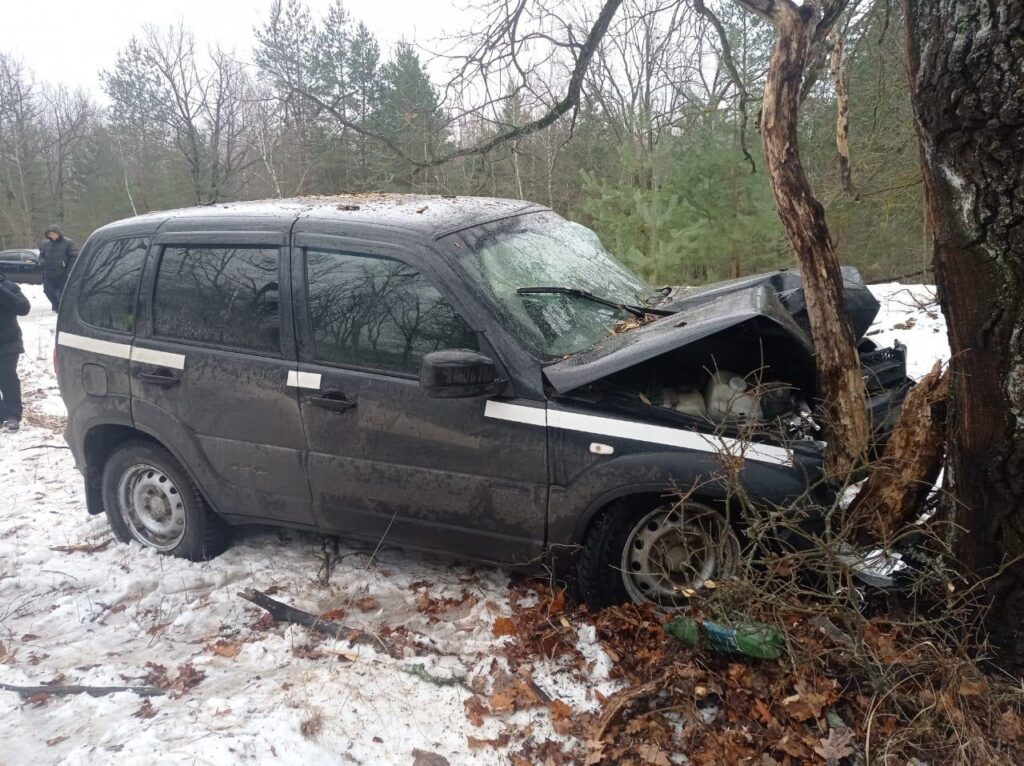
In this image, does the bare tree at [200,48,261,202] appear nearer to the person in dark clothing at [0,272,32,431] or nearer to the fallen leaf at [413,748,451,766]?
the person in dark clothing at [0,272,32,431]

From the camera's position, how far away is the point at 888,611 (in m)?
2.75

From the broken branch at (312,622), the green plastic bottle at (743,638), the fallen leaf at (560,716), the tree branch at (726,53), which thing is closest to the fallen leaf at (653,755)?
the fallen leaf at (560,716)

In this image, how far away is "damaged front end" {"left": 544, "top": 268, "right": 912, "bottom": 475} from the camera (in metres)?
2.87

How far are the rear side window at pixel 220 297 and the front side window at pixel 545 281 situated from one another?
1013mm

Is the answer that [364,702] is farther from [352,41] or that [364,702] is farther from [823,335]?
[352,41]

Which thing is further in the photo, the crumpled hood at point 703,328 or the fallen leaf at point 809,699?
the crumpled hood at point 703,328

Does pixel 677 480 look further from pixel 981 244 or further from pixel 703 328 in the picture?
pixel 981 244

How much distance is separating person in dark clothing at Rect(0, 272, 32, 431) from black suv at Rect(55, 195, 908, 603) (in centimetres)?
316

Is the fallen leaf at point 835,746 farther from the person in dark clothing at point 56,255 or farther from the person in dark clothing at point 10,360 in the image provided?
the person in dark clothing at point 56,255

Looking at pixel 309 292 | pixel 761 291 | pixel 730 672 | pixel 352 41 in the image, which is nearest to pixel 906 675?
pixel 730 672

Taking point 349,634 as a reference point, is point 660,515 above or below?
above

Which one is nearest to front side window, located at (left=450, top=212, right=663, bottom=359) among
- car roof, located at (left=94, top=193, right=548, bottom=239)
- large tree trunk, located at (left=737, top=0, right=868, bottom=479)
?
car roof, located at (left=94, top=193, right=548, bottom=239)

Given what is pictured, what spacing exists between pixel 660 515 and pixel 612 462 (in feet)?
1.12

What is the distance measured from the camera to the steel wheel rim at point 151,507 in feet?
13.1
